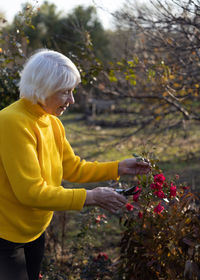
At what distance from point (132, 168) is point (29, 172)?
0.71 meters

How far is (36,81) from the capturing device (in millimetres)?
1653

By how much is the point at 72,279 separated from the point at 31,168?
5.09ft

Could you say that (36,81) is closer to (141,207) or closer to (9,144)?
(9,144)

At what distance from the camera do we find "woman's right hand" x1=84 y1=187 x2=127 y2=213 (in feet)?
5.45

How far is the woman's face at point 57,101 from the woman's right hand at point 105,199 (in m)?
0.45

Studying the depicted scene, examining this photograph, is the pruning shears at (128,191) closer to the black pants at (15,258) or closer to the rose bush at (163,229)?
the rose bush at (163,229)

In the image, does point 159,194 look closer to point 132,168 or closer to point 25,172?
point 132,168

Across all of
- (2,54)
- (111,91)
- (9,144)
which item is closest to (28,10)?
(2,54)

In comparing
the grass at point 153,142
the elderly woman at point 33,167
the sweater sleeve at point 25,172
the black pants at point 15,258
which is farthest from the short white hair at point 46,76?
the grass at point 153,142

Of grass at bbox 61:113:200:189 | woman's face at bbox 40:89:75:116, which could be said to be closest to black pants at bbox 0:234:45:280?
woman's face at bbox 40:89:75:116

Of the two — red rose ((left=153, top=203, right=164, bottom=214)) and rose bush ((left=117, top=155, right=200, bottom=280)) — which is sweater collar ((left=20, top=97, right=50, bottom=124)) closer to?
rose bush ((left=117, top=155, right=200, bottom=280))

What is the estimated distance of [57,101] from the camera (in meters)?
1.73

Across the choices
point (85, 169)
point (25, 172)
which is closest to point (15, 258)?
point (25, 172)

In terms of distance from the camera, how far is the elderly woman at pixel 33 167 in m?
1.57
